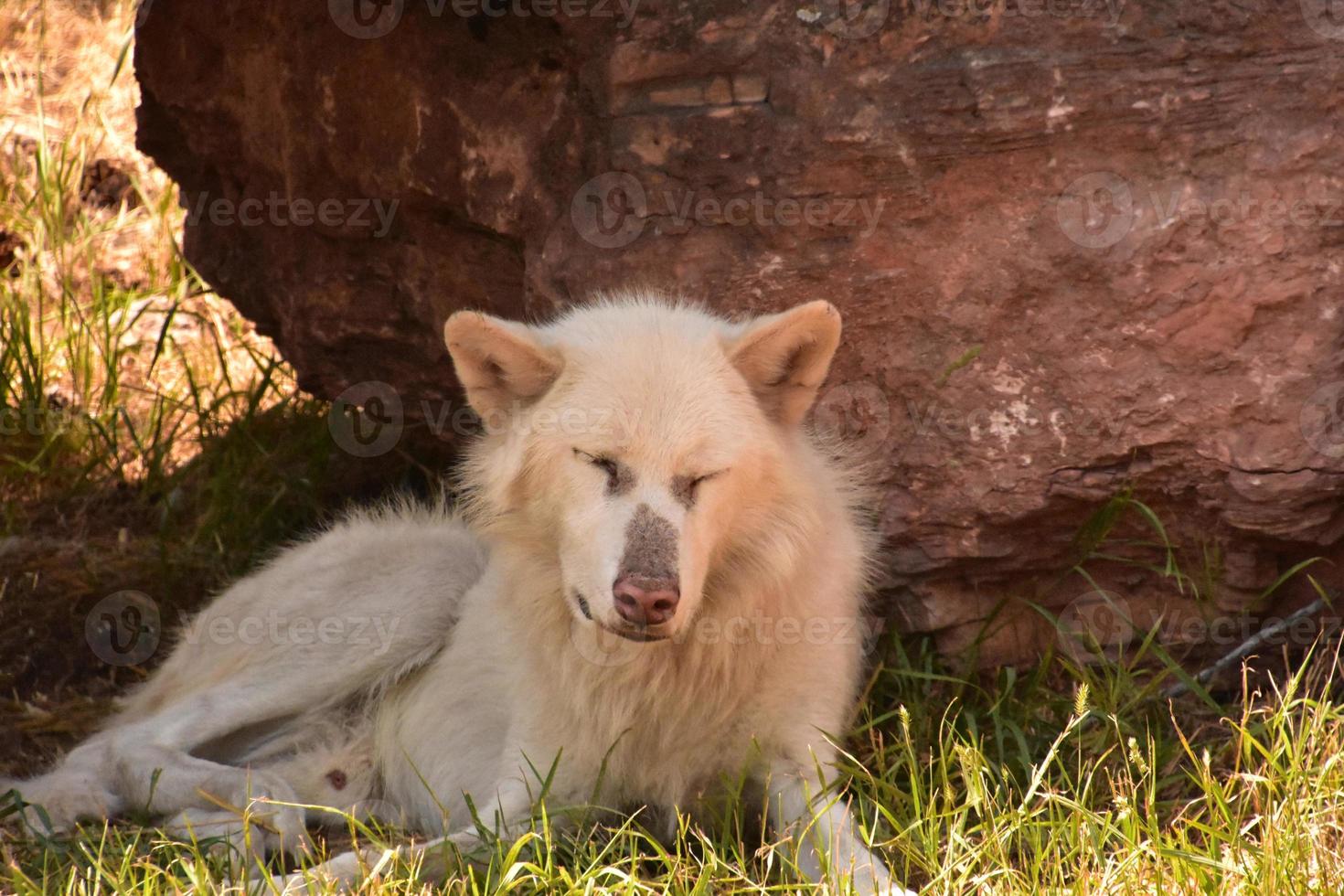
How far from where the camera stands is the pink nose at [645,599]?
3.37 m

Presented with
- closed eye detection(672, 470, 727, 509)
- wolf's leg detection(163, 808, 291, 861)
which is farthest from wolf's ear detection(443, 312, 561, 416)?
wolf's leg detection(163, 808, 291, 861)

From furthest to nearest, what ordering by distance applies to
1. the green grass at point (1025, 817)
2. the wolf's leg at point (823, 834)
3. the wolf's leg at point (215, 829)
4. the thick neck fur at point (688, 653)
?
the wolf's leg at point (215, 829) < the thick neck fur at point (688, 653) < the wolf's leg at point (823, 834) < the green grass at point (1025, 817)

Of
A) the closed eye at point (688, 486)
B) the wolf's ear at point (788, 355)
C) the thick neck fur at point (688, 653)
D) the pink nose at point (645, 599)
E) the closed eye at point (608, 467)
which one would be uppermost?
the wolf's ear at point (788, 355)

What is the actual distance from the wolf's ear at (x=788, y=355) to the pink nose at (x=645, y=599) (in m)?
0.74

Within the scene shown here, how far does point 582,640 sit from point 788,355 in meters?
1.00

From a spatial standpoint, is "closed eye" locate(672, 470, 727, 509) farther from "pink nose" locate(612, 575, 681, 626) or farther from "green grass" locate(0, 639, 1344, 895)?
"green grass" locate(0, 639, 1344, 895)

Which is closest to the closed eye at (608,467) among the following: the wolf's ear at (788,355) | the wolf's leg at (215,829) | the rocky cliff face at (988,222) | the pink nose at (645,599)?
the pink nose at (645,599)

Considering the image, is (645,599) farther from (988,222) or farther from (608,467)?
(988,222)

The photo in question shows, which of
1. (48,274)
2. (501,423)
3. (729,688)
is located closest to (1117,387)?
(729,688)

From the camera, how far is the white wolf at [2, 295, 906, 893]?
364 centimetres

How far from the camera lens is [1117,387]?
450 cm

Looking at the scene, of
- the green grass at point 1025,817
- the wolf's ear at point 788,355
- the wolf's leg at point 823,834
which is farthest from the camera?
the wolf's ear at point 788,355

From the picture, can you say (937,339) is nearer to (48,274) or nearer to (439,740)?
(439,740)

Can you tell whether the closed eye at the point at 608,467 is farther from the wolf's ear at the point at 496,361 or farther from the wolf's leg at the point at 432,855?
the wolf's leg at the point at 432,855
